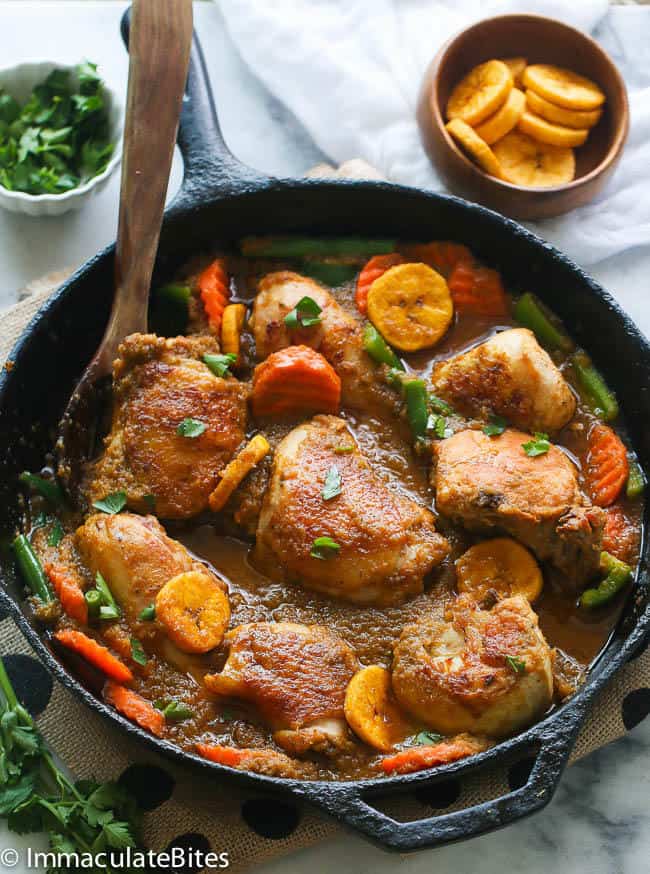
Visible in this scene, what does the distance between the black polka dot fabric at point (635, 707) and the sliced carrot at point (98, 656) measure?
153 centimetres

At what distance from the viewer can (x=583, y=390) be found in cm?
354

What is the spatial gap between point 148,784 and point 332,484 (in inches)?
41.9

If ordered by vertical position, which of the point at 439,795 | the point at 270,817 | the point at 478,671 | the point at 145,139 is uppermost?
the point at 145,139

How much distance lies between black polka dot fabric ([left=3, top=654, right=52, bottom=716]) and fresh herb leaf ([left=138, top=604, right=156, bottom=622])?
0.47m

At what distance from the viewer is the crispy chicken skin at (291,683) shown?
2.89m

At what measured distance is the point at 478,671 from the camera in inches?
113

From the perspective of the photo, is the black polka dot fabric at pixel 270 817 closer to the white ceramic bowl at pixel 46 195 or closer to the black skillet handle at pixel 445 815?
the black skillet handle at pixel 445 815

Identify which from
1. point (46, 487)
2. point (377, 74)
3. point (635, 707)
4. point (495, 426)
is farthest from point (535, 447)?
point (377, 74)

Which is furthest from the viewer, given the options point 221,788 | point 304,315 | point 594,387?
point 594,387

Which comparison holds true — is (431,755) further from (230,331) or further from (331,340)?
(230,331)

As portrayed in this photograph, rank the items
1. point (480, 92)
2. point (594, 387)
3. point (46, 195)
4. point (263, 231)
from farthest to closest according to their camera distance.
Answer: point (480, 92), point (46, 195), point (263, 231), point (594, 387)

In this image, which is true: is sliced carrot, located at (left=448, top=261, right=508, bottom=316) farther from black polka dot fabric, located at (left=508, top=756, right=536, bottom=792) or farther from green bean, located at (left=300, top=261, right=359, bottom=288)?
black polka dot fabric, located at (left=508, top=756, right=536, bottom=792)

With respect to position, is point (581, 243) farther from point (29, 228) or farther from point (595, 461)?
point (29, 228)

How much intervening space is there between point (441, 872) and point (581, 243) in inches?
→ 94.1
